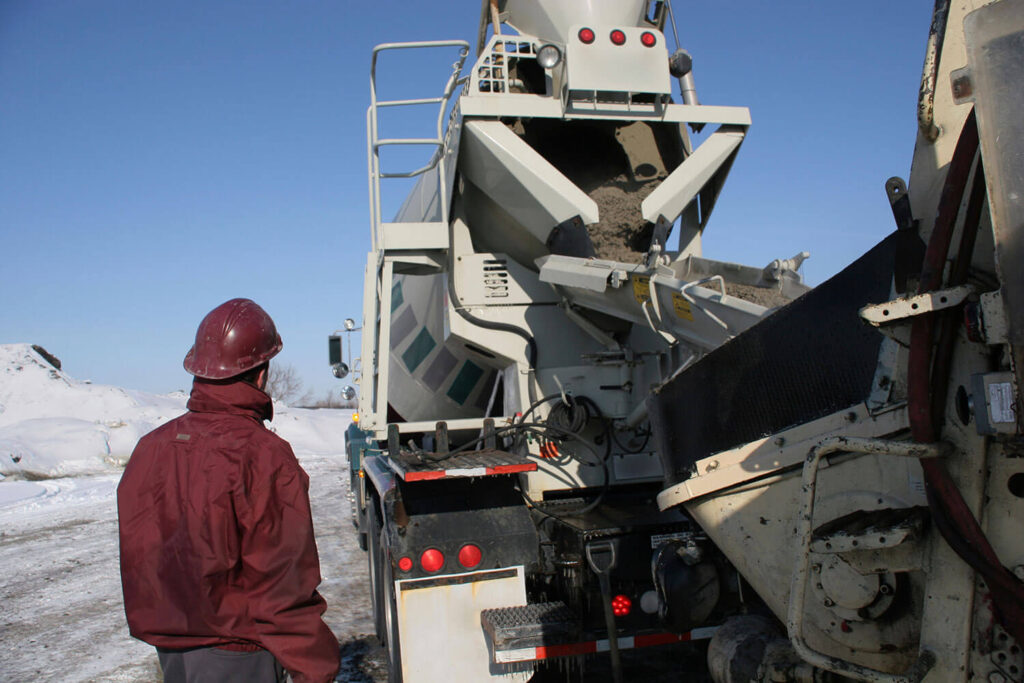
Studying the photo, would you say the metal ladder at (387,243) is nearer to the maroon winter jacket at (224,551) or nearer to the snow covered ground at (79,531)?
the snow covered ground at (79,531)

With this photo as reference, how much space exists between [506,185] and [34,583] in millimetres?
6111

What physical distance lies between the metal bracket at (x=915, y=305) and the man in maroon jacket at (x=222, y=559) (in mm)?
1499

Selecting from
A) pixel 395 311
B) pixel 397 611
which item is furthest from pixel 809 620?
pixel 395 311

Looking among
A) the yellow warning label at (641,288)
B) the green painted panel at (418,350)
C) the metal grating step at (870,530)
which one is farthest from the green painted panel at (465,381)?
the metal grating step at (870,530)

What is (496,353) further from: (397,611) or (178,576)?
(178,576)

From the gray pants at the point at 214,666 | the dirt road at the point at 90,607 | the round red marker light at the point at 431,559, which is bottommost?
the dirt road at the point at 90,607

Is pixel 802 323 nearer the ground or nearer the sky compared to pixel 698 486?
nearer the sky

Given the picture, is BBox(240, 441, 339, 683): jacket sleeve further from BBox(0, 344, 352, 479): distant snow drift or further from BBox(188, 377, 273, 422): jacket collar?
BBox(0, 344, 352, 479): distant snow drift

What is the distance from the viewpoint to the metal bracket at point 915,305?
1645 mm

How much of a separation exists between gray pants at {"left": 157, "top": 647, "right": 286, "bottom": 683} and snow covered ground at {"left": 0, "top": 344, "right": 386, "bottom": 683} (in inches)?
104

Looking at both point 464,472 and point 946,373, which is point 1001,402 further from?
point 464,472

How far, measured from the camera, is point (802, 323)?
229 cm

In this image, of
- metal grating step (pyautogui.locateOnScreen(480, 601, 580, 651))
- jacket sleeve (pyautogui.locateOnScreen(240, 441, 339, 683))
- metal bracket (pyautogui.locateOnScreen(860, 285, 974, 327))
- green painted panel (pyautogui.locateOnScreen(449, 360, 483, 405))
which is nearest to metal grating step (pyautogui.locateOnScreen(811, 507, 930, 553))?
metal bracket (pyautogui.locateOnScreen(860, 285, 974, 327))

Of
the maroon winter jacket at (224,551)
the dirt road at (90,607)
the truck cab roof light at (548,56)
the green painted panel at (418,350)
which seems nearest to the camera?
the maroon winter jacket at (224,551)
